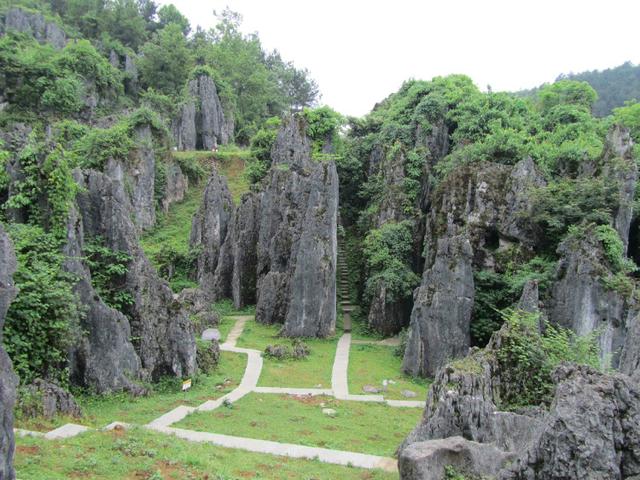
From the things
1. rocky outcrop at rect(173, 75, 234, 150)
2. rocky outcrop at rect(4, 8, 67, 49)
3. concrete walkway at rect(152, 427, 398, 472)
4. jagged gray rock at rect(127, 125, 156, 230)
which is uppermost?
rocky outcrop at rect(4, 8, 67, 49)

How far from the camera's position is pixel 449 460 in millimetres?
9805

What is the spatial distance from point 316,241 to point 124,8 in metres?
62.8

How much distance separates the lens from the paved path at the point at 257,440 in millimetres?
12891

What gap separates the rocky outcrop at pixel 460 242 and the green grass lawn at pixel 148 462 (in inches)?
493

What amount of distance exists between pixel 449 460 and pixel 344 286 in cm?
2735

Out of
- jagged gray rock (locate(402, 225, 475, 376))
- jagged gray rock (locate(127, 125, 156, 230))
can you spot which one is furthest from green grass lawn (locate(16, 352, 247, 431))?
jagged gray rock (locate(127, 125, 156, 230))

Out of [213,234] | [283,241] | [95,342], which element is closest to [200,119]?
[213,234]

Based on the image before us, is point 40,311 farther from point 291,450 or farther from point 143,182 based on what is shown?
point 143,182

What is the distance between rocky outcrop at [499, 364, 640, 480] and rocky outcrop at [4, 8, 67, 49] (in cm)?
7090

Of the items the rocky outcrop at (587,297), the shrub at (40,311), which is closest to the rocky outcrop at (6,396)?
the shrub at (40,311)

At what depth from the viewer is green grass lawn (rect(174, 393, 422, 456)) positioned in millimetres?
15047

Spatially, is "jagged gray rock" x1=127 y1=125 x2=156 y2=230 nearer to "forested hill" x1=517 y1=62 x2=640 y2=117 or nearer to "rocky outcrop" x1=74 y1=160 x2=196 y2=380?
"rocky outcrop" x1=74 y1=160 x2=196 y2=380

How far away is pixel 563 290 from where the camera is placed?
21797mm

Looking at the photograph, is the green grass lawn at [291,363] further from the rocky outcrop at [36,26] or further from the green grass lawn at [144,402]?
the rocky outcrop at [36,26]
